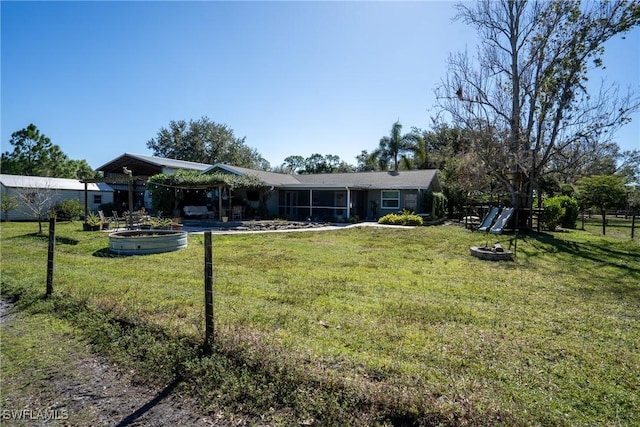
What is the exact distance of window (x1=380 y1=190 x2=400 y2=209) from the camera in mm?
21656

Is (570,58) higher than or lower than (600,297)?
higher

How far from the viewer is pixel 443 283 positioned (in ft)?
21.0

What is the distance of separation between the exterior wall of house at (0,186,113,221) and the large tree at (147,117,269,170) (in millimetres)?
17053

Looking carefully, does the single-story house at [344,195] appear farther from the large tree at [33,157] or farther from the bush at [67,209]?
the large tree at [33,157]

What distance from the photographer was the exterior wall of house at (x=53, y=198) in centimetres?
2103

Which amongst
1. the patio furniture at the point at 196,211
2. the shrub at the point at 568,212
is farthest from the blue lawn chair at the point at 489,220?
the patio furniture at the point at 196,211

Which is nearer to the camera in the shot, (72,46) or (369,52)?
(72,46)

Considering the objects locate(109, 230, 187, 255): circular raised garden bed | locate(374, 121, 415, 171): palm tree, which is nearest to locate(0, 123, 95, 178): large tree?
locate(374, 121, 415, 171): palm tree

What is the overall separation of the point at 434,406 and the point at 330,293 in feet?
10.2

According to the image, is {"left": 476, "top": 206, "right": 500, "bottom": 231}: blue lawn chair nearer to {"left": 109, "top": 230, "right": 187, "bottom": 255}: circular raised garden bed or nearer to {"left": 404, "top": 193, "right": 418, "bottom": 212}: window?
{"left": 404, "top": 193, "right": 418, "bottom": 212}: window

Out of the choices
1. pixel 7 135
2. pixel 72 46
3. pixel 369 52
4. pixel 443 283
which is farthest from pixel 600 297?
pixel 7 135

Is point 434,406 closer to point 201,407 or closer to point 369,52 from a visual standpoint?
point 201,407

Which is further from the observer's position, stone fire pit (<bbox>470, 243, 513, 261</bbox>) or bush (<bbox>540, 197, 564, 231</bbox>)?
bush (<bbox>540, 197, 564, 231</bbox>)

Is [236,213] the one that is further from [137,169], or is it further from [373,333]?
[373,333]
